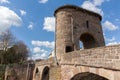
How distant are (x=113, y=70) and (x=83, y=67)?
7.41 feet

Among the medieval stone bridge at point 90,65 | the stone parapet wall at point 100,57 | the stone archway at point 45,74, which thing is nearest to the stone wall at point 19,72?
the stone archway at point 45,74

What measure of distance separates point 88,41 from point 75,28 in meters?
3.17

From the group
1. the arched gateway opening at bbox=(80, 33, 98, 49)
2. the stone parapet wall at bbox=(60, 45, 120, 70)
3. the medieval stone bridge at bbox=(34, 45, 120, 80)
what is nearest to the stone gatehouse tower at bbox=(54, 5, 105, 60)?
the arched gateway opening at bbox=(80, 33, 98, 49)

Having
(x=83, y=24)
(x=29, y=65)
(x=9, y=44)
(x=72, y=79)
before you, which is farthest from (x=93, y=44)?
(x=9, y=44)

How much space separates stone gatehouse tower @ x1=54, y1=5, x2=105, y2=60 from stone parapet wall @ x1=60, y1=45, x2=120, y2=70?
18.6 ft

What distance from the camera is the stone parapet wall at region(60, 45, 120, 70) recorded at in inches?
281

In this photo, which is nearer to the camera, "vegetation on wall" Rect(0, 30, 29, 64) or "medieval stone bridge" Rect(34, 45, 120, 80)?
"medieval stone bridge" Rect(34, 45, 120, 80)

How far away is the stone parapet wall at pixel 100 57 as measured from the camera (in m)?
7.15

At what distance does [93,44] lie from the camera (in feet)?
60.4

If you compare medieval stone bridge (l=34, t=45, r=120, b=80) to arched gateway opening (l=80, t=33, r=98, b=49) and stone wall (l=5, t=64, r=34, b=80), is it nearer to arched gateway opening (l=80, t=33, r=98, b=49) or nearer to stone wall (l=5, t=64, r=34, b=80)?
arched gateway opening (l=80, t=33, r=98, b=49)

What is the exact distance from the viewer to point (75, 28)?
16.7 m

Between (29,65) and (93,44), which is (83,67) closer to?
(93,44)

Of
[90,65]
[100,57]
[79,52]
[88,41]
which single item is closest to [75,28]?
[88,41]

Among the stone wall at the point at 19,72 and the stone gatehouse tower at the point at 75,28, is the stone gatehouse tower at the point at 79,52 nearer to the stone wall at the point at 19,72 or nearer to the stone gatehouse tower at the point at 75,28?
the stone gatehouse tower at the point at 75,28
